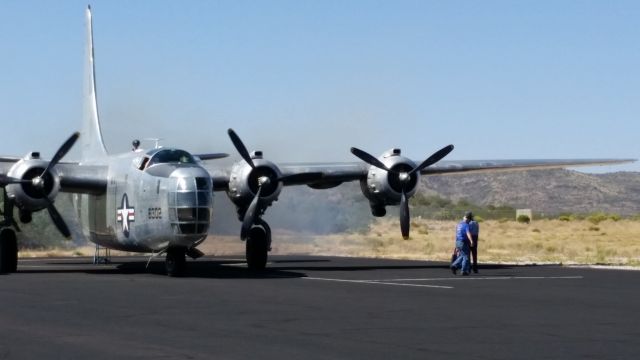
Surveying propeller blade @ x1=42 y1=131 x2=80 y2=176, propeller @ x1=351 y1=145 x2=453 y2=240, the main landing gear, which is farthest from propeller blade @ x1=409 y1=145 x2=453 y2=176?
propeller blade @ x1=42 y1=131 x2=80 y2=176

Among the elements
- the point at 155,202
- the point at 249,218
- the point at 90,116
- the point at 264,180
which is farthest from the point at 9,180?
the point at 90,116

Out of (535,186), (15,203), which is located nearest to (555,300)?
(15,203)

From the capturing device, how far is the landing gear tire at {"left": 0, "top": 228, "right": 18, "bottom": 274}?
3294 cm

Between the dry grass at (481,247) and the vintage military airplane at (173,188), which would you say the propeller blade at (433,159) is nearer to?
the vintage military airplane at (173,188)

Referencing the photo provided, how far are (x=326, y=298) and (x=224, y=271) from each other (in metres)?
12.5

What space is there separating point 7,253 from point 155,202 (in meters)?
5.73

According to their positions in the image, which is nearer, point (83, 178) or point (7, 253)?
point (7, 253)

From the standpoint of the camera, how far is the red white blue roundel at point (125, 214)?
32.0 metres

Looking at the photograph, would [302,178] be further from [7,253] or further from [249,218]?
[7,253]

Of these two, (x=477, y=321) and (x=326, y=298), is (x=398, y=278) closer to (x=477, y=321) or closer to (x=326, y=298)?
(x=326, y=298)

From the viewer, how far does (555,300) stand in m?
22.2

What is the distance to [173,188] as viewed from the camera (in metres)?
29.9

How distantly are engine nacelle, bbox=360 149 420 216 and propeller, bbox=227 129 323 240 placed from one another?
2.12 meters

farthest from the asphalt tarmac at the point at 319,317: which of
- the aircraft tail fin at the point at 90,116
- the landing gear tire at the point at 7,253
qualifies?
the aircraft tail fin at the point at 90,116
